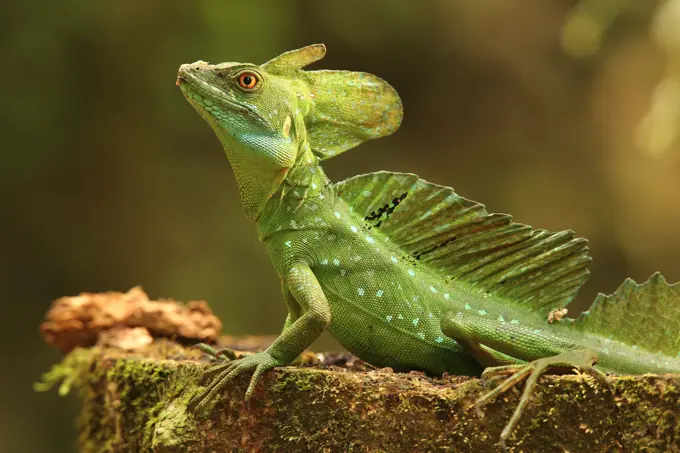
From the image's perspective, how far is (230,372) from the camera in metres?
3.12

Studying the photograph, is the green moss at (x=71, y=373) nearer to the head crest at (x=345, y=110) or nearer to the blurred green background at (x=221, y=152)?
the head crest at (x=345, y=110)

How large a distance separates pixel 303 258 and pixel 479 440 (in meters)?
1.23

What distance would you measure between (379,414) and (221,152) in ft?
22.7

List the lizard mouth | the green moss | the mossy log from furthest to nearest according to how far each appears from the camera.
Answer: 1. the green moss
2. the lizard mouth
3. the mossy log

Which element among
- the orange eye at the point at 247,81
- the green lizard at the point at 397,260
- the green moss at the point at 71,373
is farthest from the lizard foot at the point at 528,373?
the green moss at the point at 71,373

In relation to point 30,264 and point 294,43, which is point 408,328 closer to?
point 294,43

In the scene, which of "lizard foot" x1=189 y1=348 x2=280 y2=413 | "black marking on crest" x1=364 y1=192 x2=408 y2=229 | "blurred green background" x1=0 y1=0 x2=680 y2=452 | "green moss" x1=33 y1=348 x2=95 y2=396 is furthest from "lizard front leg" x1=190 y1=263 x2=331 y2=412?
"blurred green background" x1=0 y1=0 x2=680 y2=452

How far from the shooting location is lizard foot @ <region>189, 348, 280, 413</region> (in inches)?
122

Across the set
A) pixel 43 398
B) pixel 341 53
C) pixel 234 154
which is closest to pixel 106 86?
pixel 341 53

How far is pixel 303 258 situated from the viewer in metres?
3.49

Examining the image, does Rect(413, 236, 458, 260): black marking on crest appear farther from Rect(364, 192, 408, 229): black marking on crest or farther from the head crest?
the head crest

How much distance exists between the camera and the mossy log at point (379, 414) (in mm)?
2578

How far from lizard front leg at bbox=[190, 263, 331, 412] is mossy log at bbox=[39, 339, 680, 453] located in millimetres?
55

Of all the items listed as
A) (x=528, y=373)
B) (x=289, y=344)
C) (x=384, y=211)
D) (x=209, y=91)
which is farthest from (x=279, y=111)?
(x=528, y=373)
